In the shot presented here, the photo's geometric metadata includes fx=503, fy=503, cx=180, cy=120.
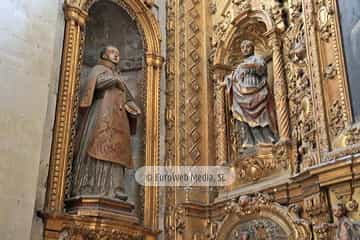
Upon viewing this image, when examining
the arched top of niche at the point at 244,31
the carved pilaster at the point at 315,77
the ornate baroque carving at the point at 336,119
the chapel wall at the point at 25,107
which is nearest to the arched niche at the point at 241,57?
the arched top of niche at the point at 244,31

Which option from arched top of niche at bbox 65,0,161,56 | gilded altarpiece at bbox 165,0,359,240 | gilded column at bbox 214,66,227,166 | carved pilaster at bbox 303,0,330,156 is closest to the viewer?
gilded altarpiece at bbox 165,0,359,240

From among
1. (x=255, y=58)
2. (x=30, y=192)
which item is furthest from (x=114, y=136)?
(x=255, y=58)

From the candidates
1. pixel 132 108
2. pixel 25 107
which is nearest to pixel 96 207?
pixel 25 107

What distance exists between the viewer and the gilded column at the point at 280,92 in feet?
19.9

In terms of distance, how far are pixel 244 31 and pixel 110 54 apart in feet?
6.54

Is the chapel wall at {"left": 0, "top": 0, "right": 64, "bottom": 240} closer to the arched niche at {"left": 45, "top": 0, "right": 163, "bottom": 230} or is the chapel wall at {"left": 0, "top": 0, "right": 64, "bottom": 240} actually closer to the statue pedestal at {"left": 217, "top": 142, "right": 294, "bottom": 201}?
the arched niche at {"left": 45, "top": 0, "right": 163, "bottom": 230}

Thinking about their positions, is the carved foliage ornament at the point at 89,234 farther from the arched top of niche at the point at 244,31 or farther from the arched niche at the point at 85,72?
the arched top of niche at the point at 244,31

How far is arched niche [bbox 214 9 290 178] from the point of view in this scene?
6180 millimetres

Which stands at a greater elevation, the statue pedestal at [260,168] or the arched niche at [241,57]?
the arched niche at [241,57]

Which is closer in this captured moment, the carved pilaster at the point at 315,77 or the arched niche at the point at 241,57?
the carved pilaster at the point at 315,77

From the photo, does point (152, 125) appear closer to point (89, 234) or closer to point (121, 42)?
point (121, 42)

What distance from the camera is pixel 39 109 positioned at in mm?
5363

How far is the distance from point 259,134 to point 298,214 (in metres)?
1.26

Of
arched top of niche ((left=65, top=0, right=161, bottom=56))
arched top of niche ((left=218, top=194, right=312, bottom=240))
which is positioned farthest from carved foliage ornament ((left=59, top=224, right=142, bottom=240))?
Answer: arched top of niche ((left=65, top=0, right=161, bottom=56))
